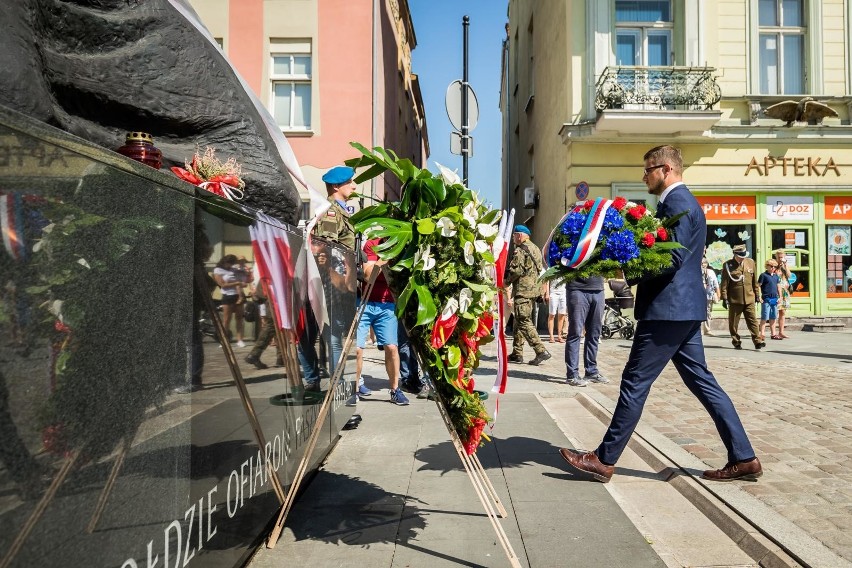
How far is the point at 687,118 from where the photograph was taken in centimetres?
1598

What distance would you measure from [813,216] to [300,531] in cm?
1766

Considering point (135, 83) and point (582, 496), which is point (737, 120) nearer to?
point (582, 496)

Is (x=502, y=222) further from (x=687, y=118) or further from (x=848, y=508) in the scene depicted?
(x=687, y=118)

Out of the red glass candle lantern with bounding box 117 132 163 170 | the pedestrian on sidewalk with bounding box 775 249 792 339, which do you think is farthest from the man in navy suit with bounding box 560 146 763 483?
the pedestrian on sidewalk with bounding box 775 249 792 339

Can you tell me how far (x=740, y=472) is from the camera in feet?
13.0

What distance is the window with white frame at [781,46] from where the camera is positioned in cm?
1736

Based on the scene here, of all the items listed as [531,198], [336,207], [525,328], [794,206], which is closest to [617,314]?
[525,328]

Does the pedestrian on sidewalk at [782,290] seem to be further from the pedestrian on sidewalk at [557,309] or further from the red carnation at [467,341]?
the red carnation at [467,341]

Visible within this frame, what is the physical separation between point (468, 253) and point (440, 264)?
13cm

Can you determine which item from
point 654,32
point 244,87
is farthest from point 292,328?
point 654,32

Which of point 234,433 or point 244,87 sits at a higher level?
point 244,87

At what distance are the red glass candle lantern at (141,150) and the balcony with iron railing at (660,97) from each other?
49.1 ft

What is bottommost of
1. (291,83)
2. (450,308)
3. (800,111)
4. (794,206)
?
(450,308)

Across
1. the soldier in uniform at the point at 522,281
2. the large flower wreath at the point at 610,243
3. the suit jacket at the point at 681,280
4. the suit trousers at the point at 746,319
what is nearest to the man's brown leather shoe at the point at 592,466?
the suit jacket at the point at 681,280
